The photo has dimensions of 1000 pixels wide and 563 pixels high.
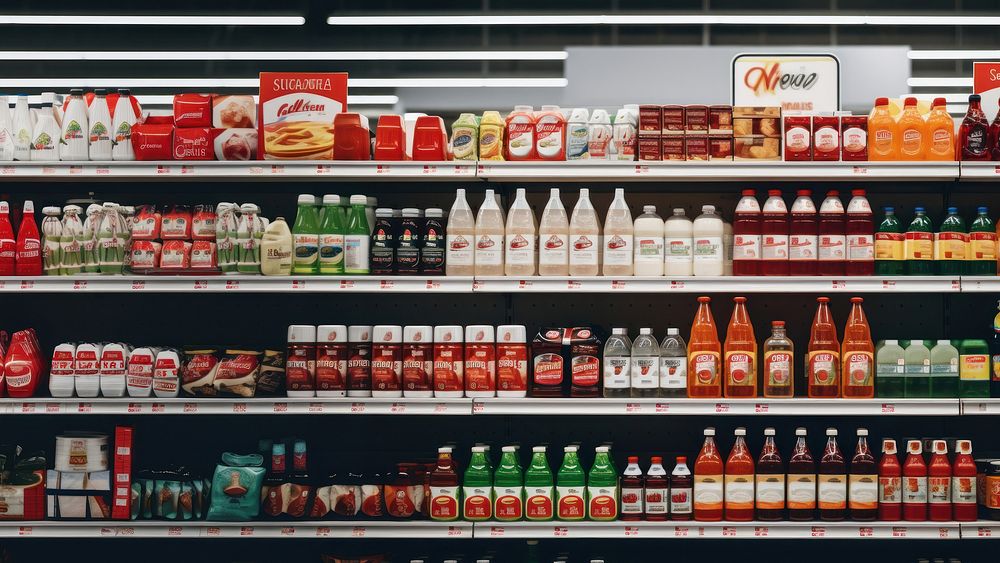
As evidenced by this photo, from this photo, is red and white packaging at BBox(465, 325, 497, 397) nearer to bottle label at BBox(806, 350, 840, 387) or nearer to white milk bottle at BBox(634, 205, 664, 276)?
white milk bottle at BBox(634, 205, 664, 276)

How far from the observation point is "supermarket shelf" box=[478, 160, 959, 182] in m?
3.35

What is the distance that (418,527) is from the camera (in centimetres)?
340

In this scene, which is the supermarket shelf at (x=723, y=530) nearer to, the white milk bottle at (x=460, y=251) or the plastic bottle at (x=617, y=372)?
the plastic bottle at (x=617, y=372)

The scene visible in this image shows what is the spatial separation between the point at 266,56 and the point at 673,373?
10.7ft

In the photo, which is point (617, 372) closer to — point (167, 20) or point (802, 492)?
point (802, 492)

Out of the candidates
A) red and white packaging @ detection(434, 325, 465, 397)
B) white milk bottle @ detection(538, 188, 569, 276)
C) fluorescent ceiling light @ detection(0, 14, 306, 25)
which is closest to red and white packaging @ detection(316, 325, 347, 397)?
red and white packaging @ detection(434, 325, 465, 397)

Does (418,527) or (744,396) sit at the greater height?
(744,396)

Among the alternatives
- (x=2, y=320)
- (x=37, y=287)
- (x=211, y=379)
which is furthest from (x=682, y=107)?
(x=2, y=320)

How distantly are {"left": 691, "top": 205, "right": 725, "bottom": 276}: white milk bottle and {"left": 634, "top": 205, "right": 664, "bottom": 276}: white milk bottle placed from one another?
134 mm

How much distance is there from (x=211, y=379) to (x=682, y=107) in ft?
6.96

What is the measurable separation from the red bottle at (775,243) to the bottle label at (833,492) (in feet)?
2.60

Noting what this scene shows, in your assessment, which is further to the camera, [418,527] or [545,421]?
[545,421]

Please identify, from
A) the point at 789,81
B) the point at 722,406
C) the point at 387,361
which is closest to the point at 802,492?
the point at 722,406
